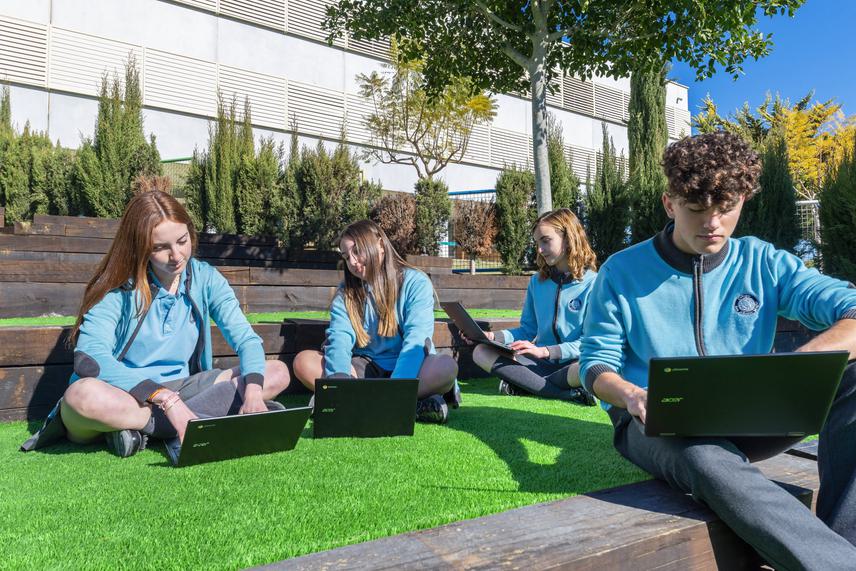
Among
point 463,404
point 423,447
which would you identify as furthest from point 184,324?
point 463,404

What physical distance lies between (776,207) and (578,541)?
9.13 metres

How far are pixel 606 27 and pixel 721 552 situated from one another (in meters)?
7.18

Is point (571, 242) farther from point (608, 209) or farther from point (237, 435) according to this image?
point (608, 209)

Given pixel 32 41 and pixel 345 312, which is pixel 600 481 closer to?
pixel 345 312

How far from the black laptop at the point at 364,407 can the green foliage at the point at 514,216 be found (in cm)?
861

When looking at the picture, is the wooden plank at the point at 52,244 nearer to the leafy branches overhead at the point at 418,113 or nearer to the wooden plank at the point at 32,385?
the wooden plank at the point at 32,385

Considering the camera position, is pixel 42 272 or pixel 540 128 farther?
pixel 540 128

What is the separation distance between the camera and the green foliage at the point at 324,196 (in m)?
9.59

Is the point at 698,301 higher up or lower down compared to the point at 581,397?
higher up

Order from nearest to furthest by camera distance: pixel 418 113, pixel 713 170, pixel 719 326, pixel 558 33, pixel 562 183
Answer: pixel 713 170, pixel 719 326, pixel 558 33, pixel 562 183, pixel 418 113

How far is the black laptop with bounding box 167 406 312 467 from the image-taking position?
2.27 metres

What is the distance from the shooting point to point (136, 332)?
2814mm

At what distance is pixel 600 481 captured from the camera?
7.28ft

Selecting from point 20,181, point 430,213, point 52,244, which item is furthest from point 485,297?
point 20,181
